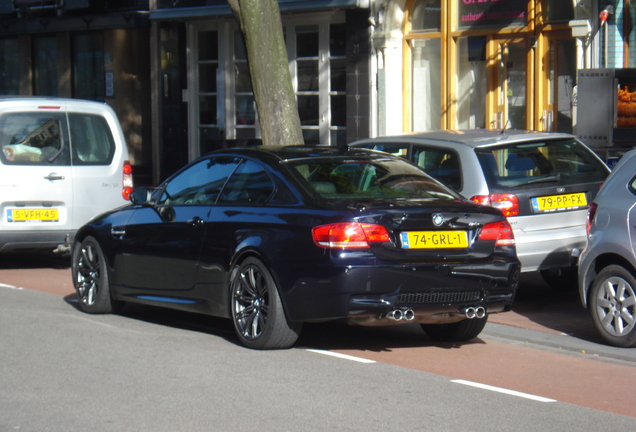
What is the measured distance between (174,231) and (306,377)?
86.4 inches

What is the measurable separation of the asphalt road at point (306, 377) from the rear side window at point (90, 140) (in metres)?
3.20

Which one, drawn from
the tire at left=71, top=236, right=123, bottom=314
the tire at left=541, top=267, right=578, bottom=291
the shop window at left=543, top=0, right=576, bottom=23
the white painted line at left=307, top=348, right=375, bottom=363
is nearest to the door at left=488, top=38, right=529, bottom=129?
the shop window at left=543, top=0, right=576, bottom=23

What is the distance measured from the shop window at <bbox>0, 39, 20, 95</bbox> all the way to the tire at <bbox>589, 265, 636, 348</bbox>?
67.6 feet

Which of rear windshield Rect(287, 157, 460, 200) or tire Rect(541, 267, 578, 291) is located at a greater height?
rear windshield Rect(287, 157, 460, 200)

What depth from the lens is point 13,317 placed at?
863 cm

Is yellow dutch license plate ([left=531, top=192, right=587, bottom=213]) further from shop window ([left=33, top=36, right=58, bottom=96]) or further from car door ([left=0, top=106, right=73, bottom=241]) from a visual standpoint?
shop window ([left=33, top=36, right=58, bottom=96])

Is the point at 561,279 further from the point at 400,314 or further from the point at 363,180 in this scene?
the point at 400,314

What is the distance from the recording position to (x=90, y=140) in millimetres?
12000

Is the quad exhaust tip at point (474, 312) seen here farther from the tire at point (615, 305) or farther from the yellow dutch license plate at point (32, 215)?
the yellow dutch license plate at point (32, 215)

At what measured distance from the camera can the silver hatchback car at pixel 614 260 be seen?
24.8 feet

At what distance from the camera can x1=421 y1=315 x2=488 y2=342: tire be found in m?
7.70

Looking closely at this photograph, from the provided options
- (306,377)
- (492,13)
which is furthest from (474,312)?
(492,13)

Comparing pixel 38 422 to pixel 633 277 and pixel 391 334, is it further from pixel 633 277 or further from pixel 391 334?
pixel 633 277

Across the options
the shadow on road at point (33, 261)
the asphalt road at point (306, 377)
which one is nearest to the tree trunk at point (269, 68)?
the shadow on road at point (33, 261)
